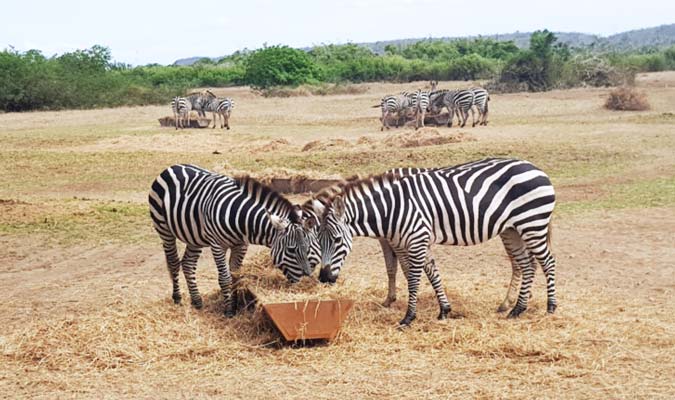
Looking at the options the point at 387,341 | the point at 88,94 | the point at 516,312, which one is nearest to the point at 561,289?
the point at 516,312

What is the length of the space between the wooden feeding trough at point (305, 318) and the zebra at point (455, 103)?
2029cm

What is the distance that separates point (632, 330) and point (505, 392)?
70.6 inches

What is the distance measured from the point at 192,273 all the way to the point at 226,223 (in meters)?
0.90

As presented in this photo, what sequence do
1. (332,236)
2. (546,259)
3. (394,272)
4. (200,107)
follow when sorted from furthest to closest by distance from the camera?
(200,107) → (394,272) → (546,259) → (332,236)

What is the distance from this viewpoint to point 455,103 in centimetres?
2805

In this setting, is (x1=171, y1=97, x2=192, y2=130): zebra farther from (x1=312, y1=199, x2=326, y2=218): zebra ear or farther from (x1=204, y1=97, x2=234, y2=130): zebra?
(x1=312, y1=199, x2=326, y2=218): zebra ear

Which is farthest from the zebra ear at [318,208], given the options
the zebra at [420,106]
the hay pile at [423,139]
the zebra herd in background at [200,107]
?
the zebra herd in background at [200,107]

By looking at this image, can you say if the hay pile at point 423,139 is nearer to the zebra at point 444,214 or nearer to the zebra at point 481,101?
the zebra at point 481,101

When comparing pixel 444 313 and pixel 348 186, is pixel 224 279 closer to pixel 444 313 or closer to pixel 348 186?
pixel 348 186

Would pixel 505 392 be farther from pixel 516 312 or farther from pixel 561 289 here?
pixel 561 289

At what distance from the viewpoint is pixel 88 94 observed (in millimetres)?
38656

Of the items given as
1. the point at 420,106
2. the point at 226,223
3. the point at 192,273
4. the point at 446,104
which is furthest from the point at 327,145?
the point at 226,223

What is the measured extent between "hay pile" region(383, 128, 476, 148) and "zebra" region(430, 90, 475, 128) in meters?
6.36

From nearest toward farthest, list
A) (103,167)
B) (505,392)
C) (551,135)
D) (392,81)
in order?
(505,392), (103,167), (551,135), (392,81)
